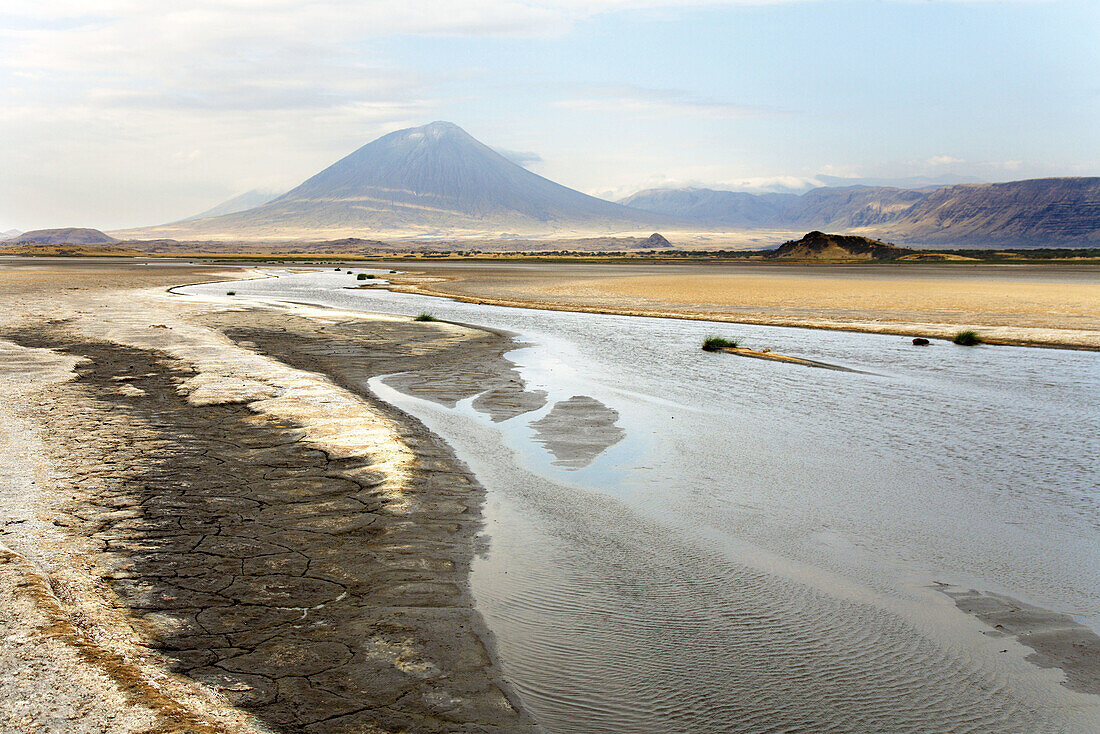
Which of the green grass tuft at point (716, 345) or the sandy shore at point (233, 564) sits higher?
the green grass tuft at point (716, 345)

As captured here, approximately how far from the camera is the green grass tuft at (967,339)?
814 inches

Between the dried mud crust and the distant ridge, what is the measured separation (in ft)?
329

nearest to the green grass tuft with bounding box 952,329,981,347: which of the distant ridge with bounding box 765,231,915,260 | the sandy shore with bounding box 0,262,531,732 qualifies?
the sandy shore with bounding box 0,262,531,732

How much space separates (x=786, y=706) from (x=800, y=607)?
132 cm

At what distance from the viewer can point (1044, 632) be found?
5.03 metres

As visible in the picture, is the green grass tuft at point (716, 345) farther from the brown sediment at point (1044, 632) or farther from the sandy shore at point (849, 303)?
the brown sediment at point (1044, 632)

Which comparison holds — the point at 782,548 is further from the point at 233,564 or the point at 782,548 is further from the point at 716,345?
the point at 716,345

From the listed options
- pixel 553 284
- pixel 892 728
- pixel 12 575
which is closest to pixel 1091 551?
pixel 892 728

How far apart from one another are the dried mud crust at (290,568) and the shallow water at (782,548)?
416 millimetres

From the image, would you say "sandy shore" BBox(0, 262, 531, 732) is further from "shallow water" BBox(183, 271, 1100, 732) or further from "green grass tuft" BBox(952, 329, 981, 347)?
"green grass tuft" BBox(952, 329, 981, 347)

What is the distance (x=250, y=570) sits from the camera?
215 inches

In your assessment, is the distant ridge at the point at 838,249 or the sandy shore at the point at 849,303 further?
the distant ridge at the point at 838,249

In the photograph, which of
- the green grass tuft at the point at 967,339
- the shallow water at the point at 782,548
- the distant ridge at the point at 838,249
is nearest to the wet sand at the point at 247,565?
the shallow water at the point at 782,548

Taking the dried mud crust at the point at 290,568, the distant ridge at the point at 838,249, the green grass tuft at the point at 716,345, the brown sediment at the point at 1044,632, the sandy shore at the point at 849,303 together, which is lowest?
the brown sediment at the point at 1044,632
